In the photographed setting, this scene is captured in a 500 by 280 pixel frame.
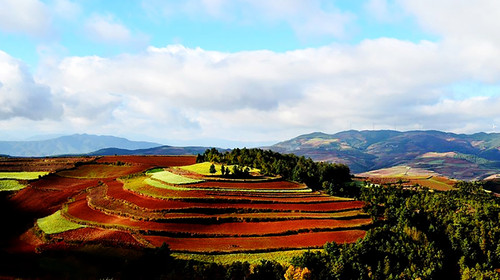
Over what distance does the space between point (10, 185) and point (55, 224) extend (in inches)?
1685

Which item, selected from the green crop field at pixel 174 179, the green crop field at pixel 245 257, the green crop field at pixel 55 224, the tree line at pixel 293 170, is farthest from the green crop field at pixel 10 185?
the green crop field at pixel 245 257

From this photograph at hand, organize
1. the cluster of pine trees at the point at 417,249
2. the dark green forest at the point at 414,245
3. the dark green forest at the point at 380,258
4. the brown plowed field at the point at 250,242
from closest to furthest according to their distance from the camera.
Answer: the dark green forest at the point at 380,258 → the cluster of pine trees at the point at 417,249 → the dark green forest at the point at 414,245 → the brown plowed field at the point at 250,242

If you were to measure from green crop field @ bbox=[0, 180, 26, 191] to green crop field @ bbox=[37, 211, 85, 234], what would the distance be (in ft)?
100

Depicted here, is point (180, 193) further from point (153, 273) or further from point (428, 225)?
point (428, 225)

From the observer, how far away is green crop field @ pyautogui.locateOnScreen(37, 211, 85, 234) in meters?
48.3

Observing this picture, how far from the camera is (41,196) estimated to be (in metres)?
70.1

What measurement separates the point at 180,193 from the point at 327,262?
32.8 m

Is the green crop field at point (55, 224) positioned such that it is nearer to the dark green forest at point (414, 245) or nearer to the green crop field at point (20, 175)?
the dark green forest at point (414, 245)

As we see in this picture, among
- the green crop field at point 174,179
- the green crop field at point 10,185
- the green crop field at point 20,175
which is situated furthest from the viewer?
the green crop field at point 20,175

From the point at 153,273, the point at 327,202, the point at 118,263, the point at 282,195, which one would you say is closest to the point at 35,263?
the point at 118,263

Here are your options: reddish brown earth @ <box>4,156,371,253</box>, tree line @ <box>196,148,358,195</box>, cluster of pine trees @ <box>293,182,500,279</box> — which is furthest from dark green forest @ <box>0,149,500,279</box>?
tree line @ <box>196,148,358,195</box>

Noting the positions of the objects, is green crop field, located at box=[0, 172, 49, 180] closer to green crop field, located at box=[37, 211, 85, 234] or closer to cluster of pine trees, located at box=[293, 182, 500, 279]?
green crop field, located at box=[37, 211, 85, 234]

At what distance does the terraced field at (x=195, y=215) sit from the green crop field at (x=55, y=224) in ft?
0.48

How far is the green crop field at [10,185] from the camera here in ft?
255
